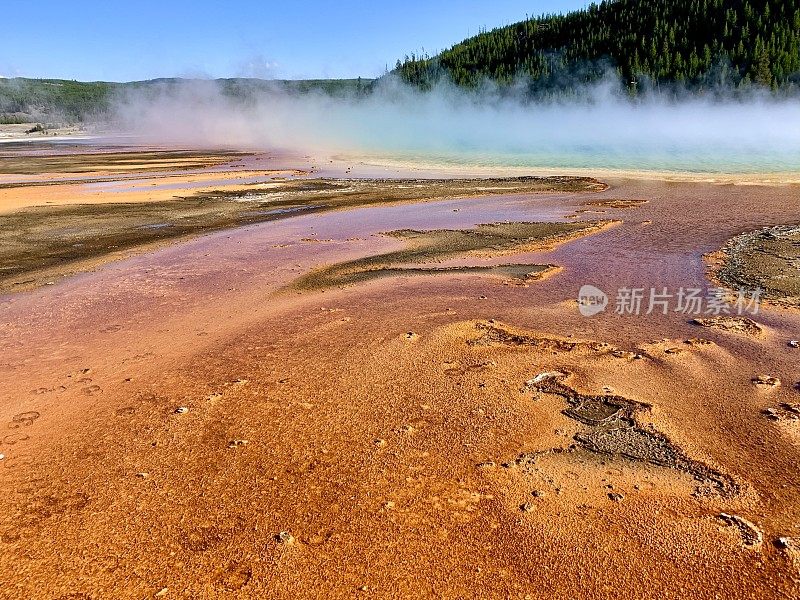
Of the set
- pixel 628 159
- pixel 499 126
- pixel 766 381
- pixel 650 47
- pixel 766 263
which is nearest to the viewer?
pixel 766 381

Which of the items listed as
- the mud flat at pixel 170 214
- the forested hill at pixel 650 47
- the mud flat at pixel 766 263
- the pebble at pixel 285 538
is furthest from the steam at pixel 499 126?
the pebble at pixel 285 538

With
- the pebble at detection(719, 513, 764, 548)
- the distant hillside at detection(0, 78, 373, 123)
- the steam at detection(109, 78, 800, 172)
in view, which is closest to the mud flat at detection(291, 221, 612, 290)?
the pebble at detection(719, 513, 764, 548)

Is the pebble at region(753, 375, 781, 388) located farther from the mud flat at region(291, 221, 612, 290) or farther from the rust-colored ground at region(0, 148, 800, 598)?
the mud flat at region(291, 221, 612, 290)

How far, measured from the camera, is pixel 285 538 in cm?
288

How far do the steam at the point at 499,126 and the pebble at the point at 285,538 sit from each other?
23.3m

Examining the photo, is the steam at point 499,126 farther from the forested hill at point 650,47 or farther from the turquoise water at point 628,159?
the forested hill at point 650,47

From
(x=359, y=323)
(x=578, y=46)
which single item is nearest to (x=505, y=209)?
(x=359, y=323)

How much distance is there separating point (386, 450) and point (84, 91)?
149 metres

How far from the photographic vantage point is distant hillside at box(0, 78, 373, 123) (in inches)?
4066

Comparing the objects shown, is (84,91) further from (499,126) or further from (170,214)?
(170,214)

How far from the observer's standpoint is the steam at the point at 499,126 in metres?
29.6

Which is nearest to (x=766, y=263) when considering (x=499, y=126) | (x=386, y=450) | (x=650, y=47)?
(x=386, y=450)

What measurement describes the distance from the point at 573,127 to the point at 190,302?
53210 mm

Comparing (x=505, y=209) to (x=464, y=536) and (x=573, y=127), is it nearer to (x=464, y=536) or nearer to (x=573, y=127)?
(x=464, y=536)
